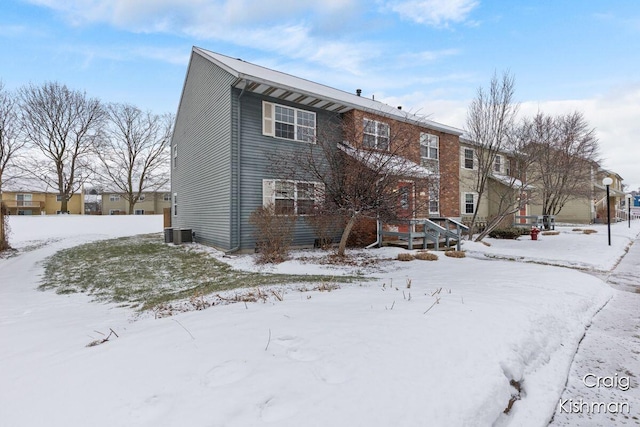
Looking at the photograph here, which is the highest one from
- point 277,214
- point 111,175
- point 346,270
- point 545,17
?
point 545,17

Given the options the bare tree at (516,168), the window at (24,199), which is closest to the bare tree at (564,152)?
the bare tree at (516,168)

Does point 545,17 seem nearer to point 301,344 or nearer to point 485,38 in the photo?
point 485,38

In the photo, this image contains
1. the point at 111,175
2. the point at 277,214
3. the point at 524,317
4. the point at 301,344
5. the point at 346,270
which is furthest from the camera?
the point at 111,175

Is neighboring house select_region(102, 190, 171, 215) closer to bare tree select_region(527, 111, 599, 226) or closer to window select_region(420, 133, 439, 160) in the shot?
window select_region(420, 133, 439, 160)

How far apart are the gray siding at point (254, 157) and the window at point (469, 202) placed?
12.8m

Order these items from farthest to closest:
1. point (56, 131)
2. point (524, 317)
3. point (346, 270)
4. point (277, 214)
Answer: point (56, 131)
point (277, 214)
point (346, 270)
point (524, 317)

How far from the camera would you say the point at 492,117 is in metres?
12.4

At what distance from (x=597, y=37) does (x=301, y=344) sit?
1436 cm

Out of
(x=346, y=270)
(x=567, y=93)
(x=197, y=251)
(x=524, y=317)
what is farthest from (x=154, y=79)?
(x=567, y=93)

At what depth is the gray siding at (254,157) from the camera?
37.1 feet

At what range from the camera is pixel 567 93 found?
13.5 m

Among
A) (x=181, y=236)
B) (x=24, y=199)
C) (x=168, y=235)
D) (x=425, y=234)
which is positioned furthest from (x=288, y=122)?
(x=24, y=199)

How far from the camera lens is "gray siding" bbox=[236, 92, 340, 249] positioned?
11.3m

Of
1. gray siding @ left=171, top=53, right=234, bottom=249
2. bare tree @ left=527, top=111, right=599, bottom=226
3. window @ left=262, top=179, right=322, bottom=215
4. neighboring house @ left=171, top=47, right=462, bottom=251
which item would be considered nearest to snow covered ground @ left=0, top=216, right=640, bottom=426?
window @ left=262, top=179, right=322, bottom=215
